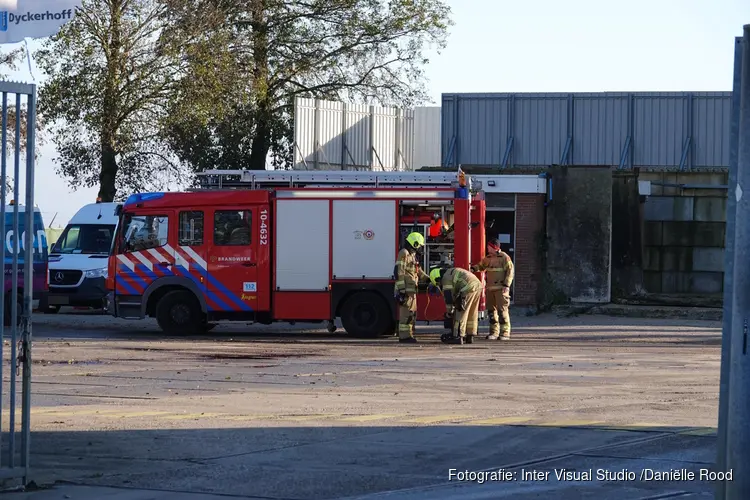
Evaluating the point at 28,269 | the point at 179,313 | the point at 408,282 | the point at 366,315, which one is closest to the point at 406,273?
the point at 408,282

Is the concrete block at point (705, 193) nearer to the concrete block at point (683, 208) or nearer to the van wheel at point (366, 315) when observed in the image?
the concrete block at point (683, 208)

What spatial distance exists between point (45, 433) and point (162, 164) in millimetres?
26615

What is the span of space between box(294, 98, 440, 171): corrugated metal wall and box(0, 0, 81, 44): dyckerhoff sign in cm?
2390

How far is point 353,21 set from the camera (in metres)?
36.3

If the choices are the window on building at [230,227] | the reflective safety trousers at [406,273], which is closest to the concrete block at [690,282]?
the reflective safety trousers at [406,273]

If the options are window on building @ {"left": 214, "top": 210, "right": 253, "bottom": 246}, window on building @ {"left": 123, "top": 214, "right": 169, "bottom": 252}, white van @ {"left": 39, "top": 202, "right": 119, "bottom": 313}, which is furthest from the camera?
white van @ {"left": 39, "top": 202, "right": 119, "bottom": 313}

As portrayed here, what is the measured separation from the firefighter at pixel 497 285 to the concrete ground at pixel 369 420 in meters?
1.30

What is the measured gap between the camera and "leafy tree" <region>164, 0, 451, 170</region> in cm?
3534

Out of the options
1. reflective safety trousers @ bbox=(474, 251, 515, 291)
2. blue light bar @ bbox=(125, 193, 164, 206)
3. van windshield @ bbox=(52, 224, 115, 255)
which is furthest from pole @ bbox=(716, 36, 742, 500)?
van windshield @ bbox=(52, 224, 115, 255)

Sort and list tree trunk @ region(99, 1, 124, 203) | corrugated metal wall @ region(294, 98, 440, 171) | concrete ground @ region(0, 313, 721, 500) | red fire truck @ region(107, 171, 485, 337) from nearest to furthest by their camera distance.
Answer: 1. concrete ground @ region(0, 313, 721, 500)
2. red fire truck @ region(107, 171, 485, 337)
3. tree trunk @ region(99, 1, 124, 203)
4. corrugated metal wall @ region(294, 98, 440, 171)

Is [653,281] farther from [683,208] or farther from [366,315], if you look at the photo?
[366,315]

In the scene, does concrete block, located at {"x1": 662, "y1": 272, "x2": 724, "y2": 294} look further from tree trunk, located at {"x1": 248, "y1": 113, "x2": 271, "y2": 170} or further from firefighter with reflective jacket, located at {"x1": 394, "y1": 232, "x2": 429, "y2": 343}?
tree trunk, located at {"x1": 248, "y1": 113, "x2": 271, "y2": 170}

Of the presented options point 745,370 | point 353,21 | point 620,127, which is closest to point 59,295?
point 353,21

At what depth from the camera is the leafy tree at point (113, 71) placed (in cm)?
2950
